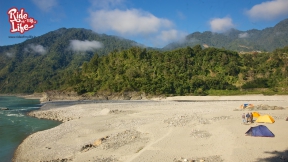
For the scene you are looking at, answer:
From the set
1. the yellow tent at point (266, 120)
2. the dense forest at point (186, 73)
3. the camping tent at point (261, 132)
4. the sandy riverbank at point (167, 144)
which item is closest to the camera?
the sandy riverbank at point (167, 144)

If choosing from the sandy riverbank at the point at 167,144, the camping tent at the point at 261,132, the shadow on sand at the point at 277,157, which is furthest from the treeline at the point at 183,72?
the shadow on sand at the point at 277,157

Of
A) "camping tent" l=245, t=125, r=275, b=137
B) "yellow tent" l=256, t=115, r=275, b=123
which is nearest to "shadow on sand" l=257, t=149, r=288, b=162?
"camping tent" l=245, t=125, r=275, b=137

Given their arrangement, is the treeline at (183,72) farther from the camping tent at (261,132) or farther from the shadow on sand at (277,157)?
the shadow on sand at (277,157)

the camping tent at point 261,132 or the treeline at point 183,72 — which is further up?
the treeline at point 183,72

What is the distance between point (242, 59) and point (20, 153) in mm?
111198

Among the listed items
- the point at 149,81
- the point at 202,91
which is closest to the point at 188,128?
the point at 202,91

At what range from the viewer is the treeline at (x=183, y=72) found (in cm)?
9179

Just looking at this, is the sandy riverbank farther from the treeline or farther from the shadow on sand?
the treeline

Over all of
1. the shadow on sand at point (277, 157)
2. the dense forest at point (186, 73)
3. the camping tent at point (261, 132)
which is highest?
the dense forest at point (186, 73)

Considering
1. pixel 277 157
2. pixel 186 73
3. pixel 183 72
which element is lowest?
pixel 277 157

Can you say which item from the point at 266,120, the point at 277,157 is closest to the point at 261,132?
the point at 277,157

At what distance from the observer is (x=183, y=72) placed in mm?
104938

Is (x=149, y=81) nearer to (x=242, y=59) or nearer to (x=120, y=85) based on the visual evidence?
(x=120, y=85)

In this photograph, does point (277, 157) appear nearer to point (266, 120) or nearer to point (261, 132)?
point (261, 132)
